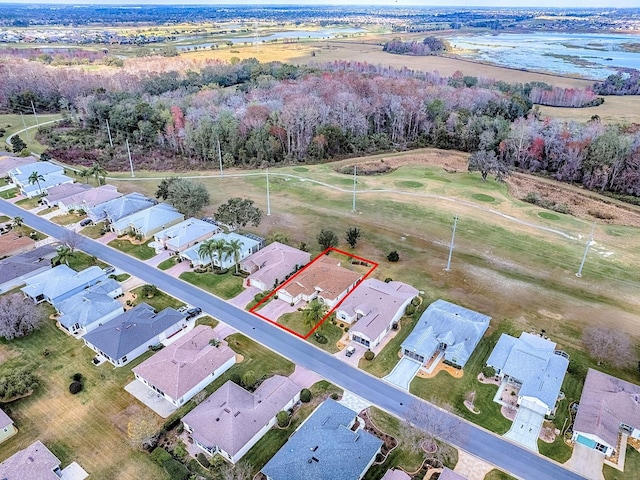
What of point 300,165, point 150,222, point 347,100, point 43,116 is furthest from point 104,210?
point 43,116

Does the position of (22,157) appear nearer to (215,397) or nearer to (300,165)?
(300,165)

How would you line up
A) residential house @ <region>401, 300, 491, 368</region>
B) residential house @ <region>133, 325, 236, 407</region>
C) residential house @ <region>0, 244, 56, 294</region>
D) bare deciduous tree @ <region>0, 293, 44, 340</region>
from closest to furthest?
residential house @ <region>133, 325, 236, 407</region>, residential house @ <region>401, 300, 491, 368</region>, bare deciduous tree @ <region>0, 293, 44, 340</region>, residential house @ <region>0, 244, 56, 294</region>

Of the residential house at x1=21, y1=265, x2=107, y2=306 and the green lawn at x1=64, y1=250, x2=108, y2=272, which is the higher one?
the residential house at x1=21, y1=265, x2=107, y2=306

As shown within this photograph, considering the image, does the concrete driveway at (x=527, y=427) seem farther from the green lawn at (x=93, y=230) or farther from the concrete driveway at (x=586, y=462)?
the green lawn at (x=93, y=230)

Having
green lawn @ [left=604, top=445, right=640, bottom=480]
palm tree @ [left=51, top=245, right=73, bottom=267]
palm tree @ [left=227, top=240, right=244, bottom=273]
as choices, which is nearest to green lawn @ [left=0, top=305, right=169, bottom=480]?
palm tree @ [left=51, top=245, right=73, bottom=267]

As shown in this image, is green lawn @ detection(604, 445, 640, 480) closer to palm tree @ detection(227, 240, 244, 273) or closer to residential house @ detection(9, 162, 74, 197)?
palm tree @ detection(227, 240, 244, 273)

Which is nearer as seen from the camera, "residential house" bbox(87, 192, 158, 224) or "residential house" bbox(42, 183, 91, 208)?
"residential house" bbox(87, 192, 158, 224)
